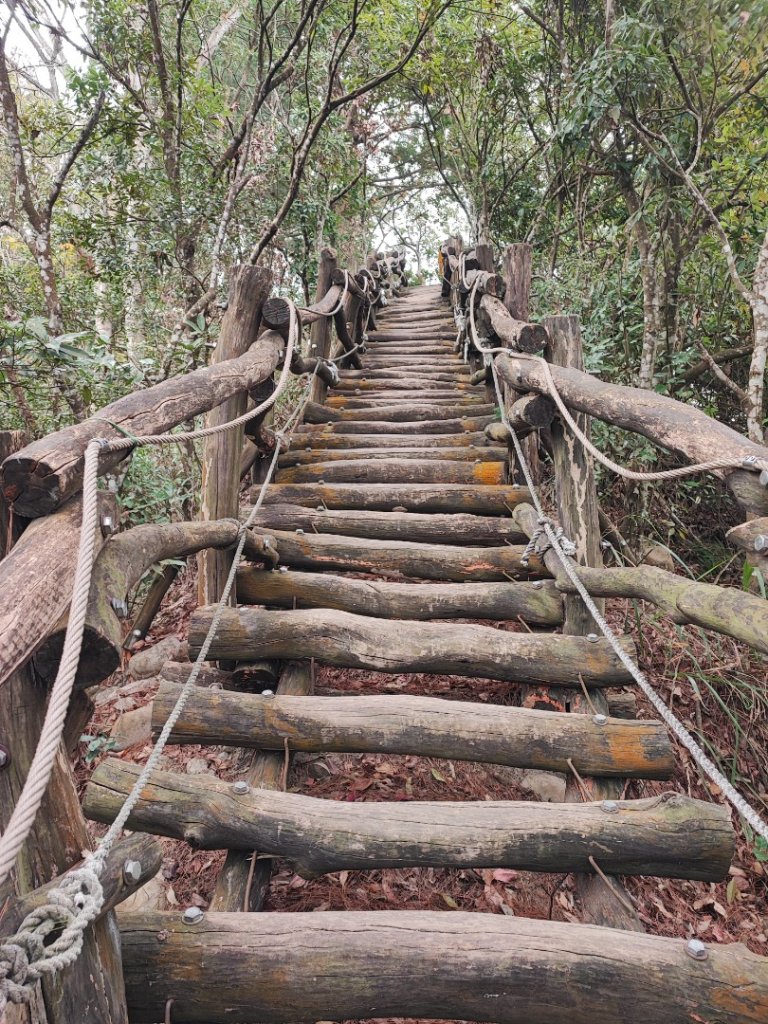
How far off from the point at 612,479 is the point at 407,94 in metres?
11.0

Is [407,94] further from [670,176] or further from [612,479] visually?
[612,479]

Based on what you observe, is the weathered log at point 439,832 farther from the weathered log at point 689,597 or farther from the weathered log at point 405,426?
the weathered log at point 405,426

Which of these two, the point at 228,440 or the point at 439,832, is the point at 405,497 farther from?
the point at 439,832

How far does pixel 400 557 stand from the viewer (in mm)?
2928

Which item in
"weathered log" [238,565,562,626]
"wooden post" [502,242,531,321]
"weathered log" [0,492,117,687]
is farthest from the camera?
"wooden post" [502,242,531,321]

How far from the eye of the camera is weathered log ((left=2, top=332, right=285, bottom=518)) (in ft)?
4.00

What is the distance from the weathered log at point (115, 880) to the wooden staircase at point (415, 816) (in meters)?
0.31

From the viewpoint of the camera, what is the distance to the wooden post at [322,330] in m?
5.32

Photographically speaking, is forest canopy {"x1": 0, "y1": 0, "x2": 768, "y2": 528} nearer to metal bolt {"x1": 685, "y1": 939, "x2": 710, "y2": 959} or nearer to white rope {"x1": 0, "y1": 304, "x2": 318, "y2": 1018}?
white rope {"x1": 0, "y1": 304, "x2": 318, "y2": 1018}

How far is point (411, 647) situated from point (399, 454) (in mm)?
2097

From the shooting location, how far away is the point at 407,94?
11.5 m

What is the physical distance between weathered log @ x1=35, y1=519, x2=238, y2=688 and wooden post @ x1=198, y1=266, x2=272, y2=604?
0.72m

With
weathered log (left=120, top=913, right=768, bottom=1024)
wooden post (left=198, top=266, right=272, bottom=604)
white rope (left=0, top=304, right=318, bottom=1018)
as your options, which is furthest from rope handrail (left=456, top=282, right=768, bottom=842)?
wooden post (left=198, top=266, right=272, bottom=604)

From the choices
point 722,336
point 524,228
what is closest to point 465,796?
point 722,336
